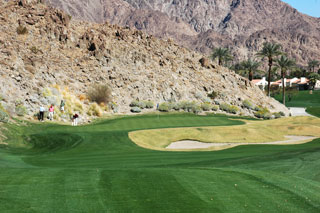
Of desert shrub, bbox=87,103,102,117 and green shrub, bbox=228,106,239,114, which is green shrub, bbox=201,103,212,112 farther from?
desert shrub, bbox=87,103,102,117

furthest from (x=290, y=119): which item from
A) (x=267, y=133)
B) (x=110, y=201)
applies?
(x=110, y=201)

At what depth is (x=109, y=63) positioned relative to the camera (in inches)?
2085

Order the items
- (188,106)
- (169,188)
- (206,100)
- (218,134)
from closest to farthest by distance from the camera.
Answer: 1. (169,188)
2. (218,134)
3. (188,106)
4. (206,100)

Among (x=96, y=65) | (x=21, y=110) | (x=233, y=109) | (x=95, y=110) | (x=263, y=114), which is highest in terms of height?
(x=96, y=65)

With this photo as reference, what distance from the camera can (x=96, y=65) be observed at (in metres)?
51.4

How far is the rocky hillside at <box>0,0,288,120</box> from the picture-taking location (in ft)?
133

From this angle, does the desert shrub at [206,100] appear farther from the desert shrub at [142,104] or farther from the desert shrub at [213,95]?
the desert shrub at [142,104]

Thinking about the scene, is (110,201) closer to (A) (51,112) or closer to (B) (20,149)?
(B) (20,149)

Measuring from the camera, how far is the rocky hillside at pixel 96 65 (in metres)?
40.6

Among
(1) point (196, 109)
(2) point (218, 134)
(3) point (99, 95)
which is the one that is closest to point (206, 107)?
(1) point (196, 109)

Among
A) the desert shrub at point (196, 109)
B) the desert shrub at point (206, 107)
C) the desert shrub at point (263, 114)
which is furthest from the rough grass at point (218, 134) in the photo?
the desert shrub at point (263, 114)

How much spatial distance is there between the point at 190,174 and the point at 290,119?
3289 cm

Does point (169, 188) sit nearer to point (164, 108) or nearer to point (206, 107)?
point (164, 108)

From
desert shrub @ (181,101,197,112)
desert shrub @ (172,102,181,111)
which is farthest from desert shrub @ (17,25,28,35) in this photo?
desert shrub @ (181,101,197,112)
